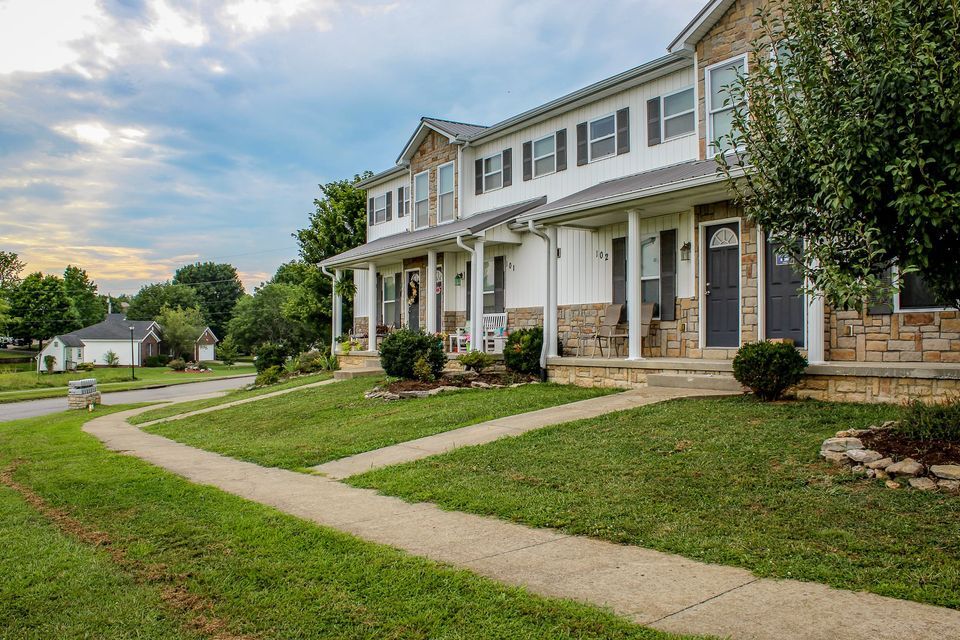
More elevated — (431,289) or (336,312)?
(431,289)

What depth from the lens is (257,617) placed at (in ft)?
12.3

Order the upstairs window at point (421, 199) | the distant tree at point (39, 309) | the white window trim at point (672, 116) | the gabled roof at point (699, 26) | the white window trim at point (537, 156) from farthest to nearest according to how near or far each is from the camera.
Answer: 1. the distant tree at point (39, 309)
2. the upstairs window at point (421, 199)
3. the white window trim at point (537, 156)
4. the white window trim at point (672, 116)
5. the gabled roof at point (699, 26)

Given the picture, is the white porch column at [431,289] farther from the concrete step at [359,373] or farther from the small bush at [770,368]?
the small bush at [770,368]

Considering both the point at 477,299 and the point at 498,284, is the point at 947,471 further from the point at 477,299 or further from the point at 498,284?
the point at 498,284

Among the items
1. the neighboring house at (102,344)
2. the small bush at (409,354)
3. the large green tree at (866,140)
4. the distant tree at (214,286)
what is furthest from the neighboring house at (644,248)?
the distant tree at (214,286)

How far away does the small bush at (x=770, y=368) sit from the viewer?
9.48m

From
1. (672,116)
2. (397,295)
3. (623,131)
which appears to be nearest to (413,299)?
(397,295)

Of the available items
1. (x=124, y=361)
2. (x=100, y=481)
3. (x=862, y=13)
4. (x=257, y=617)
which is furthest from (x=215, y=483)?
(x=124, y=361)

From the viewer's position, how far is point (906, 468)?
5.82 m

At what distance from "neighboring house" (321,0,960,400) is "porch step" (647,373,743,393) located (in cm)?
22

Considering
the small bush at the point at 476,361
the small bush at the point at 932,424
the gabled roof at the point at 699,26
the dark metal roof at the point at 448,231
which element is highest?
the gabled roof at the point at 699,26

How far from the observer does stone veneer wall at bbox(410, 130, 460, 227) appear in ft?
66.3

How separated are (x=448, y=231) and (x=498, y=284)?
1858mm

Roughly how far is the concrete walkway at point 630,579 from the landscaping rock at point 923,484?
225cm
